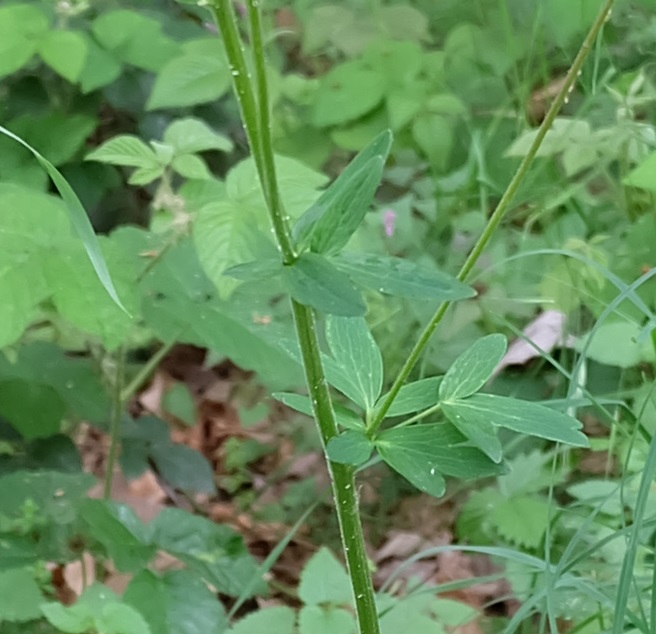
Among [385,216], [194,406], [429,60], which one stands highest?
[429,60]

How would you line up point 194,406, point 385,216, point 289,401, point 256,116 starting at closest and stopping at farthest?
point 256,116 < point 289,401 < point 385,216 < point 194,406

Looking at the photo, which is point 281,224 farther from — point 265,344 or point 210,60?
point 210,60

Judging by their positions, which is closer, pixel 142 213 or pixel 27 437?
pixel 27 437

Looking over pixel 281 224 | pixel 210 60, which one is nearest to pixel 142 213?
pixel 210 60

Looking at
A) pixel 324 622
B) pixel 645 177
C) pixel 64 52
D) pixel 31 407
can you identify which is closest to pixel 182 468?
pixel 31 407

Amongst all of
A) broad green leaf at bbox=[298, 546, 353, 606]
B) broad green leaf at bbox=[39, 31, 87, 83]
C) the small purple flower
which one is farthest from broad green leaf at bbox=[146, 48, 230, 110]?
broad green leaf at bbox=[298, 546, 353, 606]

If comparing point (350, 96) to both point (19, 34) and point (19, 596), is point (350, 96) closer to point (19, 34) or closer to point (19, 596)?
point (19, 34)
